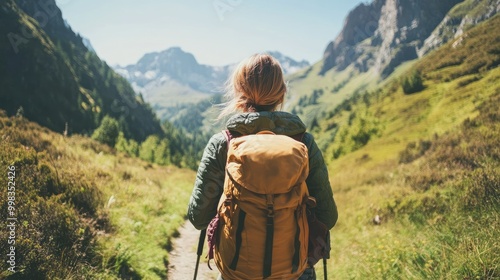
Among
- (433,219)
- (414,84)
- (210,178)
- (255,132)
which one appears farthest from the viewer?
(414,84)

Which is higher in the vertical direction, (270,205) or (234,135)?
(234,135)

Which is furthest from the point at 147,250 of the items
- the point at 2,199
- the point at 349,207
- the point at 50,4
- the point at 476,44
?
the point at 50,4

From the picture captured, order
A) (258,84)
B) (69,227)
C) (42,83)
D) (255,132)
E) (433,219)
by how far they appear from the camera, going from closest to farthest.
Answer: (255,132) → (258,84) → (69,227) → (433,219) → (42,83)

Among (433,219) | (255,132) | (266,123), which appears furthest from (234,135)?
(433,219)

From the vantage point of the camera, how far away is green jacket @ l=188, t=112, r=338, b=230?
2.49 meters

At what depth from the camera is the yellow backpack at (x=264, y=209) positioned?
2.09 m

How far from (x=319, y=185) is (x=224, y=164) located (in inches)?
34.0

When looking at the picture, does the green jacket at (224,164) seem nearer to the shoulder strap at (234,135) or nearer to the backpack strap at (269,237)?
the shoulder strap at (234,135)

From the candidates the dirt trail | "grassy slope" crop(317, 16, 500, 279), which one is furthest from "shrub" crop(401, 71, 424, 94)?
the dirt trail

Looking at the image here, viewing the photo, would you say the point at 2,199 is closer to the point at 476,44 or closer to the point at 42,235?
the point at 42,235

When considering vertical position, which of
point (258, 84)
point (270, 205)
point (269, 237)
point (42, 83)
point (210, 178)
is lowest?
point (269, 237)

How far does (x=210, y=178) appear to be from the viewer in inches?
102

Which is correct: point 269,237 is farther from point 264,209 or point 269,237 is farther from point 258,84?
point 258,84

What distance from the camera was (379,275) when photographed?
5.18 m
